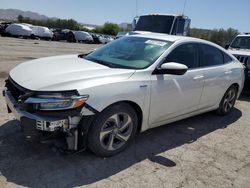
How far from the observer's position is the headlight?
3.22 metres

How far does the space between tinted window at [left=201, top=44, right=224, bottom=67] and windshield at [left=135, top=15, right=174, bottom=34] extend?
622 centimetres

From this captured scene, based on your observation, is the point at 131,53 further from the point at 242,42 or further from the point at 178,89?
the point at 242,42

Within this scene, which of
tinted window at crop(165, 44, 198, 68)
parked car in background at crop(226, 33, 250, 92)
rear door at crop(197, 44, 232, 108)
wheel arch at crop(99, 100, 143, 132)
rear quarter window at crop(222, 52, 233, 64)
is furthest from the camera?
parked car in background at crop(226, 33, 250, 92)

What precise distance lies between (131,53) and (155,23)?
313 inches

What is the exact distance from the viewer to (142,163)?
3.79 m

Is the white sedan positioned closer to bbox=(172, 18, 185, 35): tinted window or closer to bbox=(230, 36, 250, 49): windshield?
A: bbox=(230, 36, 250, 49): windshield

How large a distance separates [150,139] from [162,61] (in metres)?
1.23

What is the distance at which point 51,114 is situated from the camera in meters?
3.23

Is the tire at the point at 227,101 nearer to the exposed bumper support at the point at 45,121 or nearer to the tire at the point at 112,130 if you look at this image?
the tire at the point at 112,130

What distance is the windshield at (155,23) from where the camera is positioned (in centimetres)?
1171

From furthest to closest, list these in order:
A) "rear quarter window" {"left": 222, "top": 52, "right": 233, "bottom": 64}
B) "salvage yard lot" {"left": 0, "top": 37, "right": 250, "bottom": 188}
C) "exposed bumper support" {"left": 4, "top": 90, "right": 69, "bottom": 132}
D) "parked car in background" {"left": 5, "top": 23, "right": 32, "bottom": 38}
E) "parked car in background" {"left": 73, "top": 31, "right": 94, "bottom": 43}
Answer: "parked car in background" {"left": 73, "top": 31, "right": 94, "bottom": 43}
"parked car in background" {"left": 5, "top": 23, "right": 32, "bottom": 38}
"rear quarter window" {"left": 222, "top": 52, "right": 233, "bottom": 64}
"salvage yard lot" {"left": 0, "top": 37, "right": 250, "bottom": 188}
"exposed bumper support" {"left": 4, "top": 90, "right": 69, "bottom": 132}

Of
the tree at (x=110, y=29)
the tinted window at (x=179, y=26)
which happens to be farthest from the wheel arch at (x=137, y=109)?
the tree at (x=110, y=29)

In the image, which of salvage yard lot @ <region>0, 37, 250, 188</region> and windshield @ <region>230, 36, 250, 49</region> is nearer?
salvage yard lot @ <region>0, 37, 250, 188</region>

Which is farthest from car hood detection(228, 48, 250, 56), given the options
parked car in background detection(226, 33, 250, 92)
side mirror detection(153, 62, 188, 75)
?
side mirror detection(153, 62, 188, 75)
